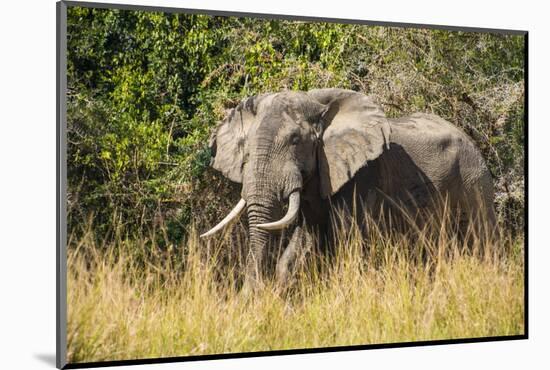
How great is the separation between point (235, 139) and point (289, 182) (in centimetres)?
55

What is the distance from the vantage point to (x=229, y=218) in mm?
9133

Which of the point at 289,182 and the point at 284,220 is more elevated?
the point at 289,182

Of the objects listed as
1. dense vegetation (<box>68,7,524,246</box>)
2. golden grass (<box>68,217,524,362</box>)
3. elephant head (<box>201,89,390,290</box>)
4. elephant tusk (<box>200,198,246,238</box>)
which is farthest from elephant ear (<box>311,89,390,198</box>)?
elephant tusk (<box>200,198,246,238</box>)

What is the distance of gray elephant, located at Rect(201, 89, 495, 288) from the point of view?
9047 mm

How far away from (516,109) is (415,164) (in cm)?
95

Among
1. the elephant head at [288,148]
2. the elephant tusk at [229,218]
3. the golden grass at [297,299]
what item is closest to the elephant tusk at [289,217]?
the elephant head at [288,148]

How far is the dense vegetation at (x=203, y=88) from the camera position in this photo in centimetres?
883

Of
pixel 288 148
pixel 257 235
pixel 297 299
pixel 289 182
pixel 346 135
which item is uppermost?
pixel 346 135

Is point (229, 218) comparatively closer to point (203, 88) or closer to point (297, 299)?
point (297, 299)

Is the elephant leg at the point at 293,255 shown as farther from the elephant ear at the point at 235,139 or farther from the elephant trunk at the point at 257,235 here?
the elephant ear at the point at 235,139

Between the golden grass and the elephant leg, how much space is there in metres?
→ 0.07

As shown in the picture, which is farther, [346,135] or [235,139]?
[346,135]

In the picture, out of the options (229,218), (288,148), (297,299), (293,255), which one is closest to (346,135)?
(288,148)

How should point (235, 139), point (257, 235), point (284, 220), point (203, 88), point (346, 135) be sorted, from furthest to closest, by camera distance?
1. point (203, 88)
2. point (346, 135)
3. point (235, 139)
4. point (257, 235)
5. point (284, 220)
